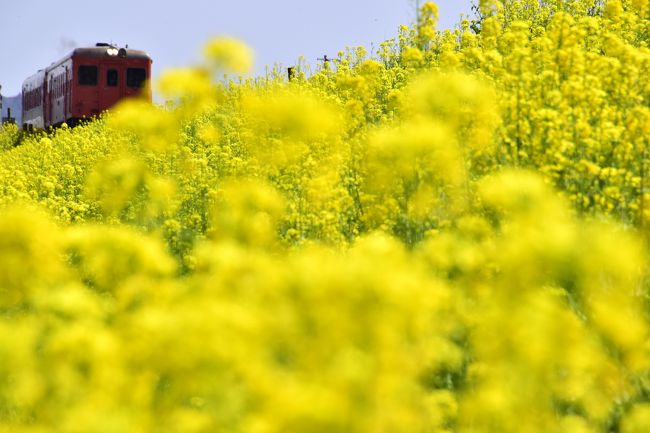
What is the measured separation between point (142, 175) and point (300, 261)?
3.33 meters

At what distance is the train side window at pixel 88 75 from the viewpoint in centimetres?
2292

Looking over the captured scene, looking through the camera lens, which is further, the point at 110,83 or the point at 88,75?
the point at 110,83

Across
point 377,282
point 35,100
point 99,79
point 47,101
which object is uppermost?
point 35,100

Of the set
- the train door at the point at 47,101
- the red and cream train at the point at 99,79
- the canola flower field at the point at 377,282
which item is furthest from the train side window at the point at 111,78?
the canola flower field at the point at 377,282

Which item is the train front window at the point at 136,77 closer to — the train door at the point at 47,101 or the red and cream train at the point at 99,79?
the red and cream train at the point at 99,79

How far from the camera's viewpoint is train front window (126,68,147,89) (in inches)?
918

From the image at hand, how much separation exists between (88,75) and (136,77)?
1.12 m

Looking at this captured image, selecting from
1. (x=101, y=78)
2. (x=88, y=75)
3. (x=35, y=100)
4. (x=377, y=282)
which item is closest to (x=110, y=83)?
(x=101, y=78)

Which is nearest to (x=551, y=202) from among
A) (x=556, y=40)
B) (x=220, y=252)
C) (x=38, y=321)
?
(x=220, y=252)

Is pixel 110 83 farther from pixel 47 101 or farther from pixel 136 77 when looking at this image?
pixel 47 101

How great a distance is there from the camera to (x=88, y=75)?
2298 centimetres

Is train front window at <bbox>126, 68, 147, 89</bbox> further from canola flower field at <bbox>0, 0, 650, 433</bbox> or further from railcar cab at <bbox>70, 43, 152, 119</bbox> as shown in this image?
canola flower field at <bbox>0, 0, 650, 433</bbox>

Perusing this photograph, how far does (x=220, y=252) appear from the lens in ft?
9.19

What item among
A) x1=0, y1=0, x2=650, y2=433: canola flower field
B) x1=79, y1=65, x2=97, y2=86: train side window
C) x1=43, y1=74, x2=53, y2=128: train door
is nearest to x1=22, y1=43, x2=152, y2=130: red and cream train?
x1=79, y1=65, x2=97, y2=86: train side window
